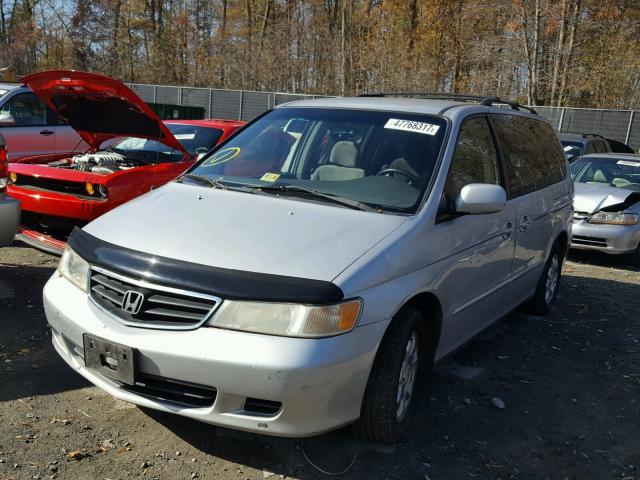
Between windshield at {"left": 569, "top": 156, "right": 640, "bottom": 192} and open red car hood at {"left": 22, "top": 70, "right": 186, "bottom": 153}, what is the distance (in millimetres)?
6097

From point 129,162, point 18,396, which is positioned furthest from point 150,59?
point 18,396

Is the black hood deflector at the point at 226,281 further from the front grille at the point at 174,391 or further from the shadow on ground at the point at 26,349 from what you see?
the shadow on ground at the point at 26,349

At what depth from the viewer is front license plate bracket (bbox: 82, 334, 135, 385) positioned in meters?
2.68

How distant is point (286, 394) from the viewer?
2.53 metres

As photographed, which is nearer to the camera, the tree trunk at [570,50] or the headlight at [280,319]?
the headlight at [280,319]

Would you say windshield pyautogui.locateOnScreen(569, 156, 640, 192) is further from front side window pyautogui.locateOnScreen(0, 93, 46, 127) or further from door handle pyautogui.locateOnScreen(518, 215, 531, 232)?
front side window pyautogui.locateOnScreen(0, 93, 46, 127)

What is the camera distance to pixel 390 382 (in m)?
2.91

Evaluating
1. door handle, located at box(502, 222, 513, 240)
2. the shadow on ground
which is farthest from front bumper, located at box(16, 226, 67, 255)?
door handle, located at box(502, 222, 513, 240)

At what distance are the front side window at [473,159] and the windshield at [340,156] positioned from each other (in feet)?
0.48

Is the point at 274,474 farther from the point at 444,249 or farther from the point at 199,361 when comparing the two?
the point at 444,249

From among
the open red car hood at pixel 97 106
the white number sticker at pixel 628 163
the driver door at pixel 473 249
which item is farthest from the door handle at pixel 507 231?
the white number sticker at pixel 628 163

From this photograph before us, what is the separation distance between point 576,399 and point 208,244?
2.67 metres

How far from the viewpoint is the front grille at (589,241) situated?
8.05m

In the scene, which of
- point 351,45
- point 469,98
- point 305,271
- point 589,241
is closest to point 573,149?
point 589,241
